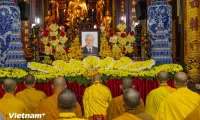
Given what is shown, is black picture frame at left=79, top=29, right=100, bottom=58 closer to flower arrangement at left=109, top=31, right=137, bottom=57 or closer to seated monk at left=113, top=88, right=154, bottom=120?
flower arrangement at left=109, top=31, right=137, bottom=57

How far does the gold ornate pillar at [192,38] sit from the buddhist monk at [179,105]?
784 cm

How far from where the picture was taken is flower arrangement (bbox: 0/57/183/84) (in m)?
11.8

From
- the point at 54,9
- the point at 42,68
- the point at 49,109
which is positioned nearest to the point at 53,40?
the point at 42,68

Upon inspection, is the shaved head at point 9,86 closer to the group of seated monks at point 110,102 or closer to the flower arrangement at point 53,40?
the group of seated monks at point 110,102

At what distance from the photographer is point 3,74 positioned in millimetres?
11805

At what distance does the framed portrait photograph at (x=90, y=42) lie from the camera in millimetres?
14046

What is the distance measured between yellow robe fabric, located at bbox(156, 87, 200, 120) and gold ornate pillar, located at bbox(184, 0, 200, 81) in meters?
7.86

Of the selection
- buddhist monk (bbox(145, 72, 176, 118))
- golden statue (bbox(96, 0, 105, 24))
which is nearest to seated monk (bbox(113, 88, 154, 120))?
buddhist monk (bbox(145, 72, 176, 118))

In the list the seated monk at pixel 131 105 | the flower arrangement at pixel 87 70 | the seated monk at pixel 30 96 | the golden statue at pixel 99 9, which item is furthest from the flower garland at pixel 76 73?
the golden statue at pixel 99 9

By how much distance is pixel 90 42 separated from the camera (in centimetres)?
1409

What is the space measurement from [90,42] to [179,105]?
7666 mm

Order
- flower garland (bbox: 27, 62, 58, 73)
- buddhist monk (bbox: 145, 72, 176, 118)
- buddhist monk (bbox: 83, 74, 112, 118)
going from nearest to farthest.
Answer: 1. buddhist monk (bbox: 145, 72, 176, 118)
2. buddhist monk (bbox: 83, 74, 112, 118)
3. flower garland (bbox: 27, 62, 58, 73)

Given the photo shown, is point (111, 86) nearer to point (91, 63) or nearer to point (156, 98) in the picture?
point (91, 63)

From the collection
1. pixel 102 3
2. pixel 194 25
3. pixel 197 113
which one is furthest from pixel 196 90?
pixel 102 3
